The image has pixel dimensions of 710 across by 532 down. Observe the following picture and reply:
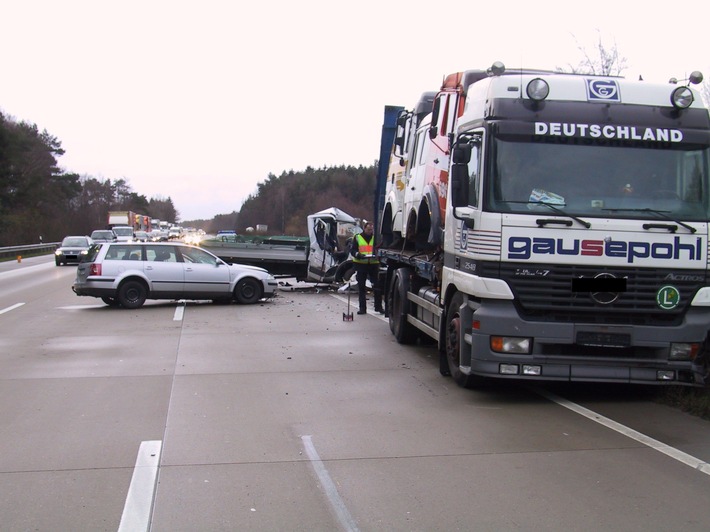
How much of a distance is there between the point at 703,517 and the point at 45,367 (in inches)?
331

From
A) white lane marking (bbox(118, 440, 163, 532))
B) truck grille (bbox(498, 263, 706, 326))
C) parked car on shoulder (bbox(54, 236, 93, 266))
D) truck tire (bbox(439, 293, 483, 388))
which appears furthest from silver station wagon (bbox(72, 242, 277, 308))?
parked car on shoulder (bbox(54, 236, 93, 266))

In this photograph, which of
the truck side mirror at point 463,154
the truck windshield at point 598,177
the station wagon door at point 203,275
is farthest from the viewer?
the station wagon door at point 203,275

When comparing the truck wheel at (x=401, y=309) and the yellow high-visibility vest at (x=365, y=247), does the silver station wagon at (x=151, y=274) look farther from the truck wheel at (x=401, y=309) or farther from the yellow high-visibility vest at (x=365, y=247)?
the truck wheel at (x=401, y=309)

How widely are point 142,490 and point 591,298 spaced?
4635 mm

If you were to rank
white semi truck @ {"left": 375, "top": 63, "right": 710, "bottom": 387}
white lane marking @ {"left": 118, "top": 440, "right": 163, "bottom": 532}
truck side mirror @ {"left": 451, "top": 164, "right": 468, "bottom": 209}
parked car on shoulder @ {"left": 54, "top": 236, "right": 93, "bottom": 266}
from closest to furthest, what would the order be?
white lane marking @ {"left": 118, "top": 440, "right": 163, "bottom": 532} < white semi truck @ {"left": 375, "top": 63, "right": 710, "bottom": 387} < truck side mirror @ {"left": 451, "top": 164, "right": 468, "bottom": 209} < parked car on shoulder @ {"left": 54, "top": 236, "right": 93, "bottom": 266}

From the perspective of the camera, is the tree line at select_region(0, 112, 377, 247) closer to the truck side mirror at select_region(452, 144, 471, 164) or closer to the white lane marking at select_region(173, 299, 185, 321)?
the white lane marking at select_region(173, 299, 185, 321)

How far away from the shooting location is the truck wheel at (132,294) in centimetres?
1772

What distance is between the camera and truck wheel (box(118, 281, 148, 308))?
17.7 m

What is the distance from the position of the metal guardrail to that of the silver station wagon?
32.8 meters

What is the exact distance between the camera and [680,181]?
7.64 meters

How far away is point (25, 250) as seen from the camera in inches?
2140

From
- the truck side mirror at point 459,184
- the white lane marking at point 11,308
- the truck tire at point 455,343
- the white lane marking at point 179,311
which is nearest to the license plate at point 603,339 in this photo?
the truck tire at point 455,343

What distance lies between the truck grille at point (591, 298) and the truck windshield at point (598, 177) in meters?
0.59

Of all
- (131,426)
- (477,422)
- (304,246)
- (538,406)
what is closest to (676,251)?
(538,406)
